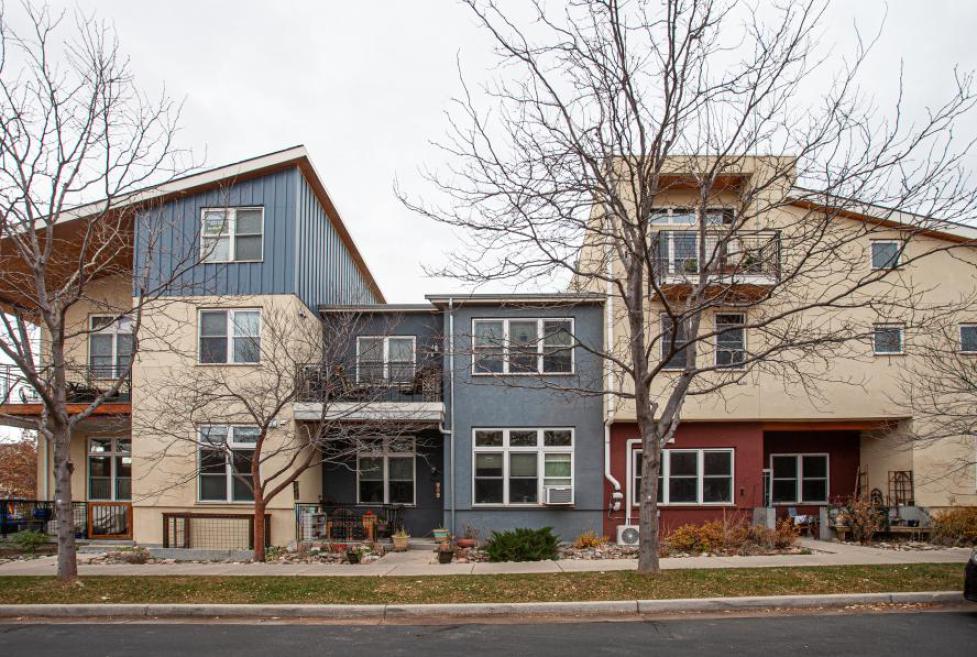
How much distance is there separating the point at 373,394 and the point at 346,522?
3.52m

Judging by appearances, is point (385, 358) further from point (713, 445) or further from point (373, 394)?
point (713, 445)

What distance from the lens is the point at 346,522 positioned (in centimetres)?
1959

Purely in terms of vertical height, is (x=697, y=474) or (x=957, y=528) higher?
(x=697, y=474)

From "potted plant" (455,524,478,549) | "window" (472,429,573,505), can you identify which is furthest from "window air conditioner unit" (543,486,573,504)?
"potted plant" (455,524,478,549)

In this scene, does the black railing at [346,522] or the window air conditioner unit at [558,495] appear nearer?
the black railing at [346,522]

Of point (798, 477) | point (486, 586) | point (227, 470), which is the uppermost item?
point (227, 470)

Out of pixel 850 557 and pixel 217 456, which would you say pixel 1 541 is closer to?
pixel 217 456

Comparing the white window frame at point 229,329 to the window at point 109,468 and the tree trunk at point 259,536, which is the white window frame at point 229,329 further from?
the window at point 109,468

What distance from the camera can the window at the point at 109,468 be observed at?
21781 millimetres

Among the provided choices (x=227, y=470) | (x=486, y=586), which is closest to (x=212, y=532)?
(x=227, y=470)

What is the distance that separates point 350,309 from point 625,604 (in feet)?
41.6

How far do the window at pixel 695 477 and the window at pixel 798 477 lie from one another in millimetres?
2854

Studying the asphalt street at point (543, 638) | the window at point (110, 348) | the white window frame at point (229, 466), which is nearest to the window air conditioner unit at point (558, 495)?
the white window frame at point (229, 466)

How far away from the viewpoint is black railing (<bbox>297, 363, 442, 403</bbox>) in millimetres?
17891
